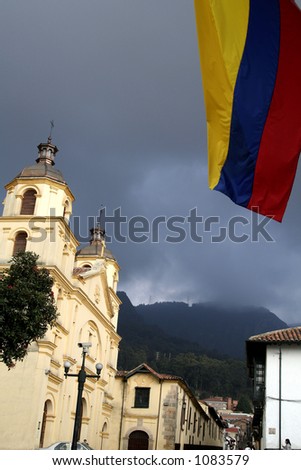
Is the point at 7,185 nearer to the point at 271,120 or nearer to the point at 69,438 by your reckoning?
the point at 69,438

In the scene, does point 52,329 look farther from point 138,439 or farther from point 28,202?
point 138,439

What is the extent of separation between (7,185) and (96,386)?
16.9 metres

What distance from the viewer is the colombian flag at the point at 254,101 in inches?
286

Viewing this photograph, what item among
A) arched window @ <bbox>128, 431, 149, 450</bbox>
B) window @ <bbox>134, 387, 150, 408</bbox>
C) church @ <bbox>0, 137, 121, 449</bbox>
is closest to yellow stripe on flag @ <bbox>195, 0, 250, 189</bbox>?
church @ <bbox>0, 137, 121, 449</bbox>

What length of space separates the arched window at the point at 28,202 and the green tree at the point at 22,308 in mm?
14423

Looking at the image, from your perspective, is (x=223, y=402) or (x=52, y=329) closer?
(x=52, y=329)

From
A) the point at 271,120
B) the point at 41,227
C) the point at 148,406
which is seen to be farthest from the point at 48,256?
the point at 271,120

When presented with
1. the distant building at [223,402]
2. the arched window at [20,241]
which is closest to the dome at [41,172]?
the arched window at [20,241]

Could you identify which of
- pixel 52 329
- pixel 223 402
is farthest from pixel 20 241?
pixel 223 402

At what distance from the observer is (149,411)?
46344 mm

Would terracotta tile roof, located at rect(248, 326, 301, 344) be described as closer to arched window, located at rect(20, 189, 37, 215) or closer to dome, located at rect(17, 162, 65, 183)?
arched window, located at rect(20, 189, 37, 215)

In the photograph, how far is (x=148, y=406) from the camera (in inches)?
1836

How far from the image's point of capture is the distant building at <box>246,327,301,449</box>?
28.4 meters

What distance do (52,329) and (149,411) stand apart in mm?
15764
